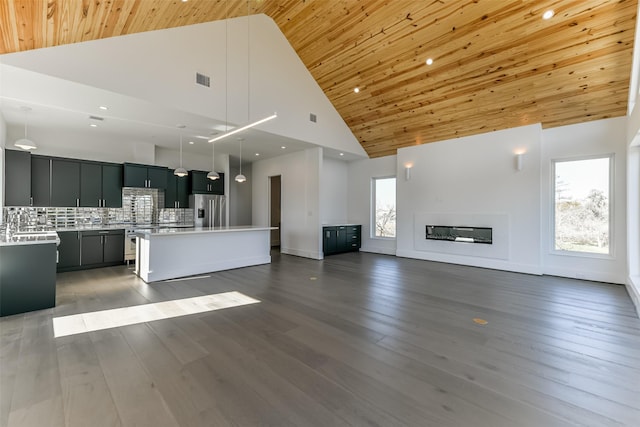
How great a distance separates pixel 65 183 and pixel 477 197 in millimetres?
9376

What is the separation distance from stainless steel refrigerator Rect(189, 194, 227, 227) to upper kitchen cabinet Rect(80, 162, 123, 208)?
1767 mm

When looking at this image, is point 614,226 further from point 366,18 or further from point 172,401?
point 172,401

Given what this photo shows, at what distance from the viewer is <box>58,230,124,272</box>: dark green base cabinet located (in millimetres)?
5695

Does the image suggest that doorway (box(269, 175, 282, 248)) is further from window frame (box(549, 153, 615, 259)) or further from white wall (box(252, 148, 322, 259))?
window frame (box(549, 153, 615, 259))

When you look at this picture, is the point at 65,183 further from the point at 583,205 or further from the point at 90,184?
the point at 583,205

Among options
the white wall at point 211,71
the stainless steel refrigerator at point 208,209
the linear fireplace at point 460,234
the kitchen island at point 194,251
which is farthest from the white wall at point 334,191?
the stainless steel refrigerator at point 208,209

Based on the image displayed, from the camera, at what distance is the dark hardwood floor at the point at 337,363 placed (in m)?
1.75

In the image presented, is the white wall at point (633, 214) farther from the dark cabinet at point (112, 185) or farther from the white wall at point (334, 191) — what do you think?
the dark cabinet at point (112, 185)

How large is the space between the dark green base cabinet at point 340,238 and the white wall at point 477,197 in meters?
1.47

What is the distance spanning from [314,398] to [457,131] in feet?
22.2

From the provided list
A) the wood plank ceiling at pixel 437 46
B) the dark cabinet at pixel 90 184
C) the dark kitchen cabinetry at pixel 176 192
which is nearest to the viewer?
the wood plank ceiling at pixel 437 46

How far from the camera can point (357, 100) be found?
7.02 m

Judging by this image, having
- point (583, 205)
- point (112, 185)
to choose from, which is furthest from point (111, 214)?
point (583, 205)

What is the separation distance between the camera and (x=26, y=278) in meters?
3.50
